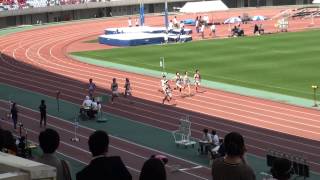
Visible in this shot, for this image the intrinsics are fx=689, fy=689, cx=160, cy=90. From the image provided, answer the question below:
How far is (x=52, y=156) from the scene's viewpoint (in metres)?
6.40

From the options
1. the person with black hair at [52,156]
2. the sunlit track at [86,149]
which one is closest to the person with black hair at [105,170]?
the person with black hair at [52,156]

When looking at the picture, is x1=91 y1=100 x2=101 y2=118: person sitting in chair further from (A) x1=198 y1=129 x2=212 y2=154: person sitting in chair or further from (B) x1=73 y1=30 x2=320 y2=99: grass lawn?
(B) x1=73 y1=30 x2=320 y2=99: grass lawn

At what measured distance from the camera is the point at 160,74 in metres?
37.7

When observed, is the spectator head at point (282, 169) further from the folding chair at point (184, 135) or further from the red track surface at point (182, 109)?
the folding chair at point (184, 135)

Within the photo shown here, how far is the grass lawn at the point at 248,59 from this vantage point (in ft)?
111

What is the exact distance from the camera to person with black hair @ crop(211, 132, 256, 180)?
6.00 metres

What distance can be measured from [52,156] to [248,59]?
36382 millimetres

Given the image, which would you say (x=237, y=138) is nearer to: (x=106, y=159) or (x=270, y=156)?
(x=106, y=159)

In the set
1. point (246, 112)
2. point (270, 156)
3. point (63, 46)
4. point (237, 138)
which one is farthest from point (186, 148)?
point (63, 46)

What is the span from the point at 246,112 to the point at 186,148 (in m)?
6.50

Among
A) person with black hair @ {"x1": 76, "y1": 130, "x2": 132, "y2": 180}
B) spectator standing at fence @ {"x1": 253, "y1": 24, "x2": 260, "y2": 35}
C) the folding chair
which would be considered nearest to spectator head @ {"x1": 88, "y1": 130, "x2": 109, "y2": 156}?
person with black hair @ {"x1": 76, "y1": 130, "x2": 132, "y2": 180}

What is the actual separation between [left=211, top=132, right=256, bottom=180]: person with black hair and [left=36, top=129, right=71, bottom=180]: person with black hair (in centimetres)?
136

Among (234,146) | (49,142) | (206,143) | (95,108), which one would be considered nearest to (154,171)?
(234,146)

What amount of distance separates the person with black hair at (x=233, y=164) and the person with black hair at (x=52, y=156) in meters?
1.36
